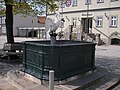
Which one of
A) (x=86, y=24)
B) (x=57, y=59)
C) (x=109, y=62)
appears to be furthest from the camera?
(x=86, y=24)

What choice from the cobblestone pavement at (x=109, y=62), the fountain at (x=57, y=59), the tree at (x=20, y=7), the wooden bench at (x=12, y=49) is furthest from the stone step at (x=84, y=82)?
the tree at (x=20, y=7)

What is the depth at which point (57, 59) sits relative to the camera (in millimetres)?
6336

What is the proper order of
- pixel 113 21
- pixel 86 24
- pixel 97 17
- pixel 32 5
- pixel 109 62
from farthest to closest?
pixel 86 24
pixel 97 17
pixel 113 21
pixel 109 62
pixel 32 5

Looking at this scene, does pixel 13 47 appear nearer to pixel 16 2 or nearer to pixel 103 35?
pixel 16 2

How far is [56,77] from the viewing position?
6.44 meters

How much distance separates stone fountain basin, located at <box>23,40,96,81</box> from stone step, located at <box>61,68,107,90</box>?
0.25m

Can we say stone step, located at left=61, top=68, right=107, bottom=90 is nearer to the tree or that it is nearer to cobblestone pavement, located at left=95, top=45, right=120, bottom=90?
cobblestone pavement, located at left=95, top=45, right=120, bottom=90

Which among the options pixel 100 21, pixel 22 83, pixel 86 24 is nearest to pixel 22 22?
pixel 86 24

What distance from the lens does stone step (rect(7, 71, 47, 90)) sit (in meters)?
6.04

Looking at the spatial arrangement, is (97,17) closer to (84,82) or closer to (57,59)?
(84,82)

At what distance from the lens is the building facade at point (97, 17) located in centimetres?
2833

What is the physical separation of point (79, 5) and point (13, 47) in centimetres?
2420

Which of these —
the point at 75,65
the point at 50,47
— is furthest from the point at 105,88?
the point at 50,47

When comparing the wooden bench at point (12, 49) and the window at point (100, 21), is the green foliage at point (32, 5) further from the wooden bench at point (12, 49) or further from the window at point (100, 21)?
the window at point (100, 21)
